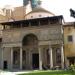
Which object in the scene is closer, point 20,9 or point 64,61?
point 64,61

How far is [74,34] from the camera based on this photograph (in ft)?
126

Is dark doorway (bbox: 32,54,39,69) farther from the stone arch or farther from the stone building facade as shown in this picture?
the stone arch

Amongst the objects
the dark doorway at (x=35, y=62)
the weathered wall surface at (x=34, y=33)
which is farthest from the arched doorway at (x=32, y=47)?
the weathered wall surface at (x=34, y=33)

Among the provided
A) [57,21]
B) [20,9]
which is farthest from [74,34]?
[20,9]

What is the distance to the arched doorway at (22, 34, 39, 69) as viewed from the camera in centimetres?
4025

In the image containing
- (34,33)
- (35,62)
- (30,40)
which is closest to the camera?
(34,33)

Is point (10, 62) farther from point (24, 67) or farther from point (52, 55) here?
point (52, 55)

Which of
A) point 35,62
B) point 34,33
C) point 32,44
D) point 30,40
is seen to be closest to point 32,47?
point 32,44

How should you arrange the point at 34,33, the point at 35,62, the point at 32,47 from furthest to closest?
1. the point at 35,62
2. the point at 32,47
3. the point at 34,33

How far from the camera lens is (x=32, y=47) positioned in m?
40.8

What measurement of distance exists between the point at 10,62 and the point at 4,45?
3.12 meters

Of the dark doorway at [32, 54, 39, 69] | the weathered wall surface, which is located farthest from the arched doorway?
the weathered wall surface

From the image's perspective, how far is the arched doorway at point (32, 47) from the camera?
1585 inches

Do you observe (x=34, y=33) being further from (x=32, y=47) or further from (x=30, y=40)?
(x=32, y=47)
